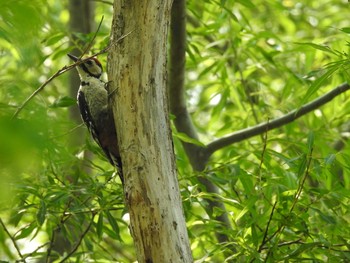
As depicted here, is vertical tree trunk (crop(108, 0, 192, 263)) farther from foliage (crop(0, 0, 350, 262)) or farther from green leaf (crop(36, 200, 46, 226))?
green leaf (crop(36, 200, 46, 226))

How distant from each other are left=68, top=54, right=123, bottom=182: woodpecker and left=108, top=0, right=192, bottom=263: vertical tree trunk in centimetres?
47

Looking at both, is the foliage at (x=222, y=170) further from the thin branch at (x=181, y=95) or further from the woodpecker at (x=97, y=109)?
the thin branch at (x=181, y=95)

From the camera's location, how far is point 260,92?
4.70 meters

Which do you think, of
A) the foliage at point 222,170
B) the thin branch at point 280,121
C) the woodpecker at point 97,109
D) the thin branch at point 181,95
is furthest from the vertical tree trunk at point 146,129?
the thin branch at point 280,121

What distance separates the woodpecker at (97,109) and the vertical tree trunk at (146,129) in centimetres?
47

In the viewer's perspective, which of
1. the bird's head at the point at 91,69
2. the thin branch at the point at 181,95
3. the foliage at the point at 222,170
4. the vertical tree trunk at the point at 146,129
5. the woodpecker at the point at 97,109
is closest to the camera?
the foliage at the point at 222,170

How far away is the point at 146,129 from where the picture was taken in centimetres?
251

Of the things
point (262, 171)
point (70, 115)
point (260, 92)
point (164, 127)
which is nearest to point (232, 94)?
point (260, 92)

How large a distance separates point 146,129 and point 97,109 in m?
1.22

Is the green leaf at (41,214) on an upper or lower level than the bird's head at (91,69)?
lower

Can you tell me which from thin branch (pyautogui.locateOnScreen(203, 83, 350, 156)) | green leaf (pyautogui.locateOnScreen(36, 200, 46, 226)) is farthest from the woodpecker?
thin branch (pyautogui.locateOnScreen(203, 83, 350, 156))

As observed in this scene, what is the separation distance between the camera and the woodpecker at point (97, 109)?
3.27 meters

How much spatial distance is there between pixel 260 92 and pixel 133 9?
222cm

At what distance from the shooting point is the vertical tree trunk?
95.0 inches
